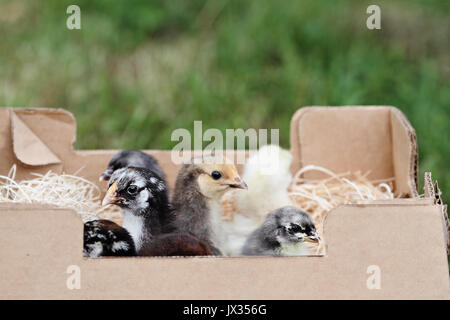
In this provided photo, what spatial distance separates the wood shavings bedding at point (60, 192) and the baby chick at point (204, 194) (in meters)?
0.30

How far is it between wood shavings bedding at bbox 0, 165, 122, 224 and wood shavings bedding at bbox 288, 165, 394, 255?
2.40 ft

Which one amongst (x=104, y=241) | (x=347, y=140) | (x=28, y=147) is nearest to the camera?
(x=104, y=241)

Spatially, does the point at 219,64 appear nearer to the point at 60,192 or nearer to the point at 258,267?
the point at 60,192

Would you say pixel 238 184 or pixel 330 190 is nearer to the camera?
pixel 238 184

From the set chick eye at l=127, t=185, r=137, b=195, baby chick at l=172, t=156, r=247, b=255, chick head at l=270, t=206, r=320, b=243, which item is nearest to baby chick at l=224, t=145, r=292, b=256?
baby chick at l=172, t=156, r=247, b=255

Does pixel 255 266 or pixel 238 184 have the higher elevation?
pixel 238 184

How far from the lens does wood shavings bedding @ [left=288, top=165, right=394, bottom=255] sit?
2.43 m

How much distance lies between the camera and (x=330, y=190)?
8.39ft

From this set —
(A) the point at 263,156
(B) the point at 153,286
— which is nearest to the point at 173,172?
(A) the point at 263,156

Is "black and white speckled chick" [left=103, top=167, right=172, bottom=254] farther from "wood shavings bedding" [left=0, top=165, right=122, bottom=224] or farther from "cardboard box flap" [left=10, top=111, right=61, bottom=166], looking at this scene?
"cardboard box flap" [left=10, top=111, right=61, bottom=166]

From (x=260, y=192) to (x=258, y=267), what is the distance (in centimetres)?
97

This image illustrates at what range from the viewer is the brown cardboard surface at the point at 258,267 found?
5.11 ft

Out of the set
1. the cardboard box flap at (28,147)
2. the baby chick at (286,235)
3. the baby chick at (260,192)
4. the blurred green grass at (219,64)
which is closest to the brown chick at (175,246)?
the baby chick at (286,235)

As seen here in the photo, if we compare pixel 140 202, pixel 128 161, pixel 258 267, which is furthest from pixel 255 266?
pixel 128 161
